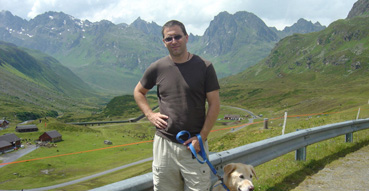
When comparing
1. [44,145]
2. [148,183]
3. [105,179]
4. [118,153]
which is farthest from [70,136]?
[148,183]

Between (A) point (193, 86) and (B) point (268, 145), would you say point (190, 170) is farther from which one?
(B) point (268, 145)

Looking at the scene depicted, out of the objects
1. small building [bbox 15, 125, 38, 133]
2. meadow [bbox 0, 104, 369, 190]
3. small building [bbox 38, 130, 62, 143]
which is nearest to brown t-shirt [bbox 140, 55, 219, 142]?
meadow [bbox 0, 104, 369, 190]

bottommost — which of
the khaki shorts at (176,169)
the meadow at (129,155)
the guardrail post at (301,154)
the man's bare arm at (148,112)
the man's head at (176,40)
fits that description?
the meadow at (129,155)

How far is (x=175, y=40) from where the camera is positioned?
4125 millimetres

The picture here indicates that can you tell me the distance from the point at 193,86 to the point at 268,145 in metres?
4.10

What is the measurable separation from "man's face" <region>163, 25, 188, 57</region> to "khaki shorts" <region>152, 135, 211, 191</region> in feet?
4.62

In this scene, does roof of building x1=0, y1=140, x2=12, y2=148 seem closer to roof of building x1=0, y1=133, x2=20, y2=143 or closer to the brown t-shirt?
roof of building x1=0, y1=133, x2=20, y2=143

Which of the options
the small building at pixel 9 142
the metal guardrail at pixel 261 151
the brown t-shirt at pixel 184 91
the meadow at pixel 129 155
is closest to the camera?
the brown t-shirt at pixel 184 91

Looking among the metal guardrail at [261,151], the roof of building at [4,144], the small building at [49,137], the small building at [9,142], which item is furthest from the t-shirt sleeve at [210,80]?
the roof of building at [4,144]

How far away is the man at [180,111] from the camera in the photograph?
398 cm

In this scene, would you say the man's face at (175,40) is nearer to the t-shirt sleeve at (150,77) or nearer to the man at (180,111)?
the man at (180,111)

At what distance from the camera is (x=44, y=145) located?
9881cm

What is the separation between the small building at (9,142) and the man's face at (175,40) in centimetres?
11371

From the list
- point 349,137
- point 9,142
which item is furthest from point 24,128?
point 349,137
